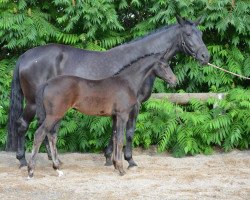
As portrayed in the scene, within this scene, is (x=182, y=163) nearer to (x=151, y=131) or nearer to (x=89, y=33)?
(x=151, y=131)

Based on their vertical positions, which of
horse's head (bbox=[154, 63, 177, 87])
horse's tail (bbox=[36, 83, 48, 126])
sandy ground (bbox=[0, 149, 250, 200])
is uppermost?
horse's head (bbox=[154, 63, 177, 87])

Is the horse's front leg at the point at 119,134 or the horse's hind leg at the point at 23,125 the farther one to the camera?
the horse's hind leg at the point at 23,125

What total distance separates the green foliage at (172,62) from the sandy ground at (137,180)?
65 cm

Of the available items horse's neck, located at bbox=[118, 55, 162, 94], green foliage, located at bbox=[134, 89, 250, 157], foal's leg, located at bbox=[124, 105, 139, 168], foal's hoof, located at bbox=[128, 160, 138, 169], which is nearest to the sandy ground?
foal's hoof, located at bbox=[128, 160, 138, 169]

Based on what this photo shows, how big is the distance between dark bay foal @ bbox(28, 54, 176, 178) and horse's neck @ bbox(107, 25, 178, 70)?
20.4 inches

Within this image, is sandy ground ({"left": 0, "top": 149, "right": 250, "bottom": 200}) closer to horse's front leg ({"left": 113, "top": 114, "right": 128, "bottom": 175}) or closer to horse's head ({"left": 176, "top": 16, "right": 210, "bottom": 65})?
horse's front leg ({"left": 113, "top": 114, "right": 128, "bottom": 175})

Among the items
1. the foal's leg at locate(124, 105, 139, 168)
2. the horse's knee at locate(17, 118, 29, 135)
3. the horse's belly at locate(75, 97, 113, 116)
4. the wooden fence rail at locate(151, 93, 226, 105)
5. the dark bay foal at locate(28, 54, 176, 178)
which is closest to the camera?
the dark bay foal at locate(28, 54, 176, 178)

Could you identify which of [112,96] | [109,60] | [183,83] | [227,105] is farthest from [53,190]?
[183,83]

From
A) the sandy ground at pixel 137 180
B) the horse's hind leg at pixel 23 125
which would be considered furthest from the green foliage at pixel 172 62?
the horse's hind leg at pixel 23 125

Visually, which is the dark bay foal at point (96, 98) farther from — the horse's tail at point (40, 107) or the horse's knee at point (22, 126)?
the horse's knee at point (22, 126)

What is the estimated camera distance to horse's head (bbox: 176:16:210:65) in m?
6.59

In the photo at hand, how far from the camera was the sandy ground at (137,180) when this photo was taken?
16.8 ft

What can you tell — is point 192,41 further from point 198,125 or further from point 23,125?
point 23,125

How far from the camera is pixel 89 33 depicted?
8641mm
